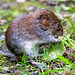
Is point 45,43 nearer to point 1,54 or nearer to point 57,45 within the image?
point 57,45

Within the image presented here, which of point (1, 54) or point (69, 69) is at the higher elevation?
point (69, 69)

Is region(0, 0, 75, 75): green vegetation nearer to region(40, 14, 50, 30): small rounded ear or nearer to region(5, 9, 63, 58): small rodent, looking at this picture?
region(5, 9, 63, 58): small rodent

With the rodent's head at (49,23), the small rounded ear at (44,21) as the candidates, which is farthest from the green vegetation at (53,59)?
the small rounded ear at (44,21)

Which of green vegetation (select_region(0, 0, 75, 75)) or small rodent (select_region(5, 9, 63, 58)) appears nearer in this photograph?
green vegetation (select_region(0, 0, 75, 75))

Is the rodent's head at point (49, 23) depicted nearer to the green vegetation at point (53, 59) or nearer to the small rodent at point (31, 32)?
the small rodent at point (31, 32)

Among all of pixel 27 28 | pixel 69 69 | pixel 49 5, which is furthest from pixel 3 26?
pixel 69 69

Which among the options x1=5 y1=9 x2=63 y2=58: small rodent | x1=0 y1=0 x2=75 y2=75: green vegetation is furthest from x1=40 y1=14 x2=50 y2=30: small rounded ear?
x1=0 y1=0 x2=75 y2=75: green vegetation

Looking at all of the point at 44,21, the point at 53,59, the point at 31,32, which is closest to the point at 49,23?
the point at 44,21
